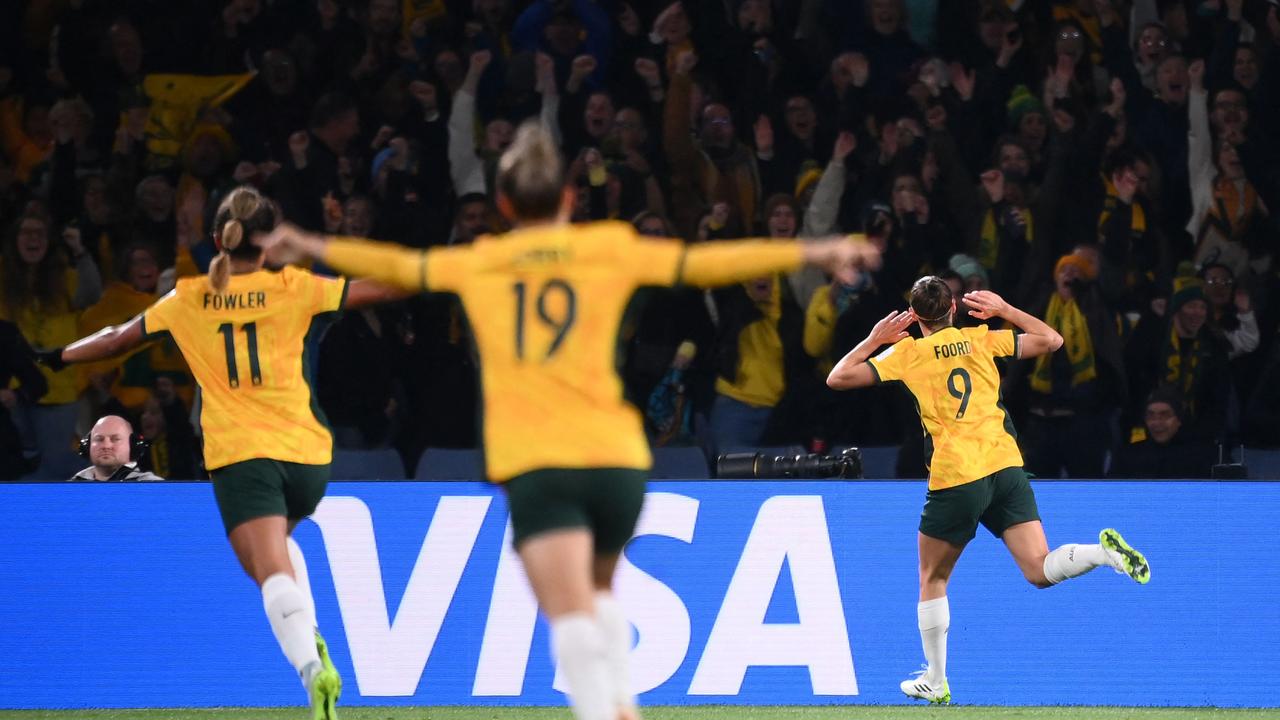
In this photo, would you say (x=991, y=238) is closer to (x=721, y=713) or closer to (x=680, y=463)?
(x=680, y=463)

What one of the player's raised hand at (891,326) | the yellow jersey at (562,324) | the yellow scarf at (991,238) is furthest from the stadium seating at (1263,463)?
the yellow jersey at (562,324)

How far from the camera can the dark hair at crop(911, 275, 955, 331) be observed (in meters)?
7.81

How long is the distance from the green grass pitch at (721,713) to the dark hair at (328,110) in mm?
4765

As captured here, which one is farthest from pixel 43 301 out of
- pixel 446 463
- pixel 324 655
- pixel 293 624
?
pixel 293 624

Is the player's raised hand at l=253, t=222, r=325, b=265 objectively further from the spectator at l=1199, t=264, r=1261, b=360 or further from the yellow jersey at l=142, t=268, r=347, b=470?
the spectator at l=1199, t=264, r=1261, b=360

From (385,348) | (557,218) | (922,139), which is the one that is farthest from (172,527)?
(922,139)

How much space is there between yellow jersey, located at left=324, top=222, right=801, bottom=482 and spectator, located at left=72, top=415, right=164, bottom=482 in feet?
16.5

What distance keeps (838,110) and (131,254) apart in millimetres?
4780

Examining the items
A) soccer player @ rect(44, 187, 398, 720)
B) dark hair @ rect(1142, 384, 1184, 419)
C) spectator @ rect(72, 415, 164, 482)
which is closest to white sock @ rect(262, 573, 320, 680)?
soccer player @ rect(44, 187, 398, 720)

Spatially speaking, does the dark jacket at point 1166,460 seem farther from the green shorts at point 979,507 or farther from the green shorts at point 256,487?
the green shorts at point 256,487

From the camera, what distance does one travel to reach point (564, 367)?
14.1 ft

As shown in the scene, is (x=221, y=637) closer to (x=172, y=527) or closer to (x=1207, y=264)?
(x=172, y=527)

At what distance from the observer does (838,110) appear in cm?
1170

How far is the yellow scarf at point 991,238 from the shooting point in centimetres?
1098
